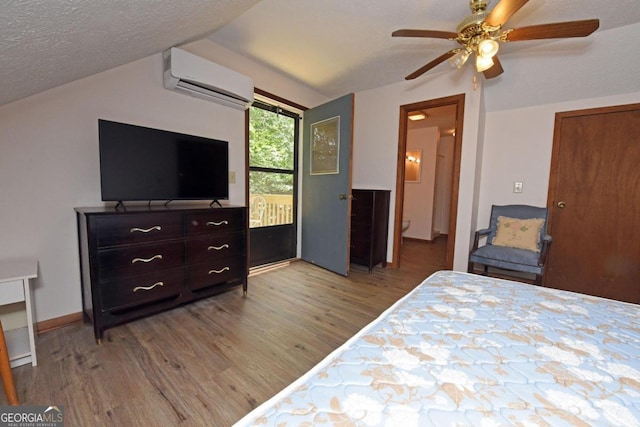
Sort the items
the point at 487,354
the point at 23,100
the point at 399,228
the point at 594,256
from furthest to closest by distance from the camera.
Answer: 1. the point at 399,228
2. the point at 594,256
3. the point at 23,100
4. the point at 487,354

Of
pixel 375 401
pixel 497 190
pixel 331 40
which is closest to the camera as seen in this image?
pixel 375 401

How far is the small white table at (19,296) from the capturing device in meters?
1.38

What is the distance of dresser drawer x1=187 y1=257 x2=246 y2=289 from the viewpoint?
212cm

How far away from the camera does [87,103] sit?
1.88 metres

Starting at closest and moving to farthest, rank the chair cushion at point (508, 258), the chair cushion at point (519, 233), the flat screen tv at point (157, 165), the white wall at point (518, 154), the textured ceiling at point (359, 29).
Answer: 1. the flat screen tv at point (157, 165)
2. the textured ceiling at point (359, 29)
3. the chair cushion at point (508, 258)
4. the chair cushion at point (519, 233)
5. the white wall at point (518, 154)

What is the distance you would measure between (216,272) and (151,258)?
550 mm

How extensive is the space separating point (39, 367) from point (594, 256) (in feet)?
15.2

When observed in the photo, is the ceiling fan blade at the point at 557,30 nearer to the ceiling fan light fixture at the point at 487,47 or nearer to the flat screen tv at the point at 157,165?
the ceiling fan light fixture at the point at 487,47

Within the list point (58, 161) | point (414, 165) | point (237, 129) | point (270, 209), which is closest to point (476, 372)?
point (58, 161)

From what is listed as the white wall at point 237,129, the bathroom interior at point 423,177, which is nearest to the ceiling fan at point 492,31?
the white wall at point 237,129

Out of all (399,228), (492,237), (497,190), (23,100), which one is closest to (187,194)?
(23,100)

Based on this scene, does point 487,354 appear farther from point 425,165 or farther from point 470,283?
point 425,165

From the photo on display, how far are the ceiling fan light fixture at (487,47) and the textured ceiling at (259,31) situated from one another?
0.43 metres

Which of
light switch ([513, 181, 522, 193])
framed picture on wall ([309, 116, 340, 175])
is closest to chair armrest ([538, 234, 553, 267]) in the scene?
light switch ([513, 181, 522, 193])
